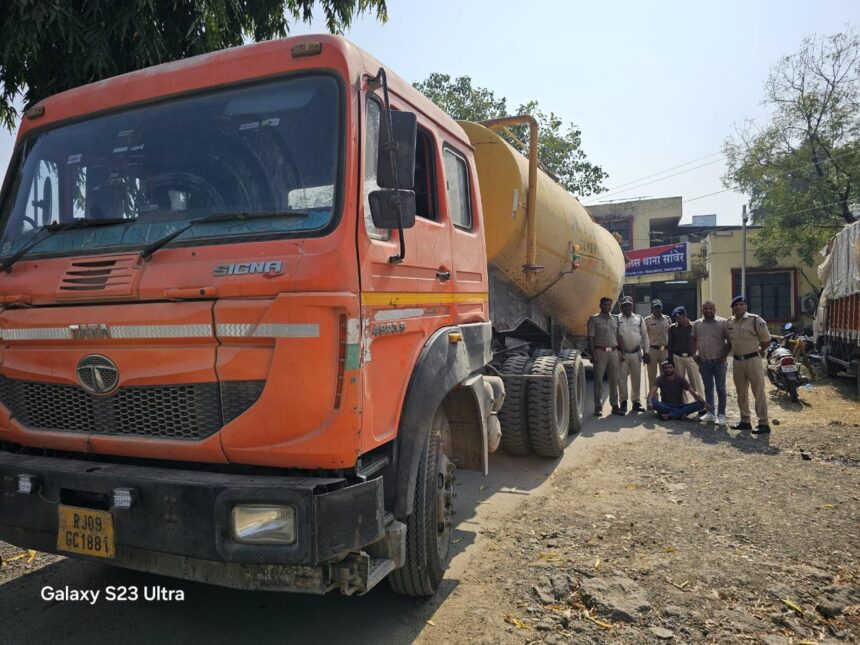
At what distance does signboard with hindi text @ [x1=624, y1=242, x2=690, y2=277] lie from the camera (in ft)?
79.4

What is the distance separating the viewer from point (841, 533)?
4.08 metres

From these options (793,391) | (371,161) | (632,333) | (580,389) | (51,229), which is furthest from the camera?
(793,391)

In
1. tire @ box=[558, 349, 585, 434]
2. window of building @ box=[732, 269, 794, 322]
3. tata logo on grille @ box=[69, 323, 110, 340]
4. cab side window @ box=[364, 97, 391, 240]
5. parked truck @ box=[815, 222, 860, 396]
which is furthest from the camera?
window of building @ box=[732, 269, 794, 322]

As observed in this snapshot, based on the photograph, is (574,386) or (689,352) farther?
(689,352)

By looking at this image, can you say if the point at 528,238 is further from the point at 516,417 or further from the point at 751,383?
the point at 751,383

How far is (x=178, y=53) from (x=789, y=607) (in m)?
7.78

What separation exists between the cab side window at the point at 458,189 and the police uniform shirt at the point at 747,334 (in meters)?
5.16

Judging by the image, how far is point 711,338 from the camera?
7.75 metres

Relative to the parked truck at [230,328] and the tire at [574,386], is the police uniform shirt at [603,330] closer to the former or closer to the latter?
the tire at [574,386]

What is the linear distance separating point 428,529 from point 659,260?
24.1 m

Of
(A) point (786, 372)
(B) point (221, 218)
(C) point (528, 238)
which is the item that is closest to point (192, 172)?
(B) point (221, 218)

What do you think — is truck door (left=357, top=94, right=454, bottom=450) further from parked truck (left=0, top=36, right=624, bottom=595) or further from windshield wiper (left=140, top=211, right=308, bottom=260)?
windshield wiper (left=140, top=211, right=308, bottom=260)

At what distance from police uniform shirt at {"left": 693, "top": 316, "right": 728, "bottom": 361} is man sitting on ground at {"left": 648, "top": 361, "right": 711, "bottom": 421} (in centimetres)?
50

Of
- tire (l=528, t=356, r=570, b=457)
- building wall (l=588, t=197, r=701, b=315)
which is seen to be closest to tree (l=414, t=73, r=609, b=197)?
building wall (l=588, t=197, r=701, b=315)
